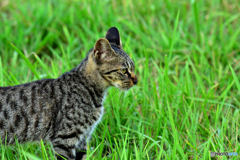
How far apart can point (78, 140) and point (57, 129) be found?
28 cm

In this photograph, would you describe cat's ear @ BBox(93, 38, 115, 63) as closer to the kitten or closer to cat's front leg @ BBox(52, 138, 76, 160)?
the kitten

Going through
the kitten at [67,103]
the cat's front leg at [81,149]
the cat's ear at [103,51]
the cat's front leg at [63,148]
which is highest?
→ the cat's ear at [103,51]

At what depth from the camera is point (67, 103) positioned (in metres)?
3.43

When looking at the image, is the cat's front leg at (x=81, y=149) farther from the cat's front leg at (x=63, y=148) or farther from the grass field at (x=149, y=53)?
the cat's front leg at (x=63, y=148)

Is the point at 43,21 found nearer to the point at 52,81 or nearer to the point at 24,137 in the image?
the point at 52,81

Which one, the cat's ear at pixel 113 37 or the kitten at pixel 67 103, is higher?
the cat's ear at pixel 113 37

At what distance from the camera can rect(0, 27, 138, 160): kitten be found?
333 cm

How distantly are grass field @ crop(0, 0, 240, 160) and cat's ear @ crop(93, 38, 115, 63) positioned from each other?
29.0 inches

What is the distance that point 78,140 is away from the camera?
11.2 feet

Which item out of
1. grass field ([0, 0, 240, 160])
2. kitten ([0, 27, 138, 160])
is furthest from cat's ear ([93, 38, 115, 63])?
grass field ([0, 0, 240, 160])

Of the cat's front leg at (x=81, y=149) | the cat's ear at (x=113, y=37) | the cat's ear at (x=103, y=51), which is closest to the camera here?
the cat's ear at (x=103, y=51)

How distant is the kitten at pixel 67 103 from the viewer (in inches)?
131

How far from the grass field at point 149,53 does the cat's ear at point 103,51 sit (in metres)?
0.74

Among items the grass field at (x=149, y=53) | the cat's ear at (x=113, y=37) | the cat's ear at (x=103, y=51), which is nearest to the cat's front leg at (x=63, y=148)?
the grass field at (x=149, y=53)
